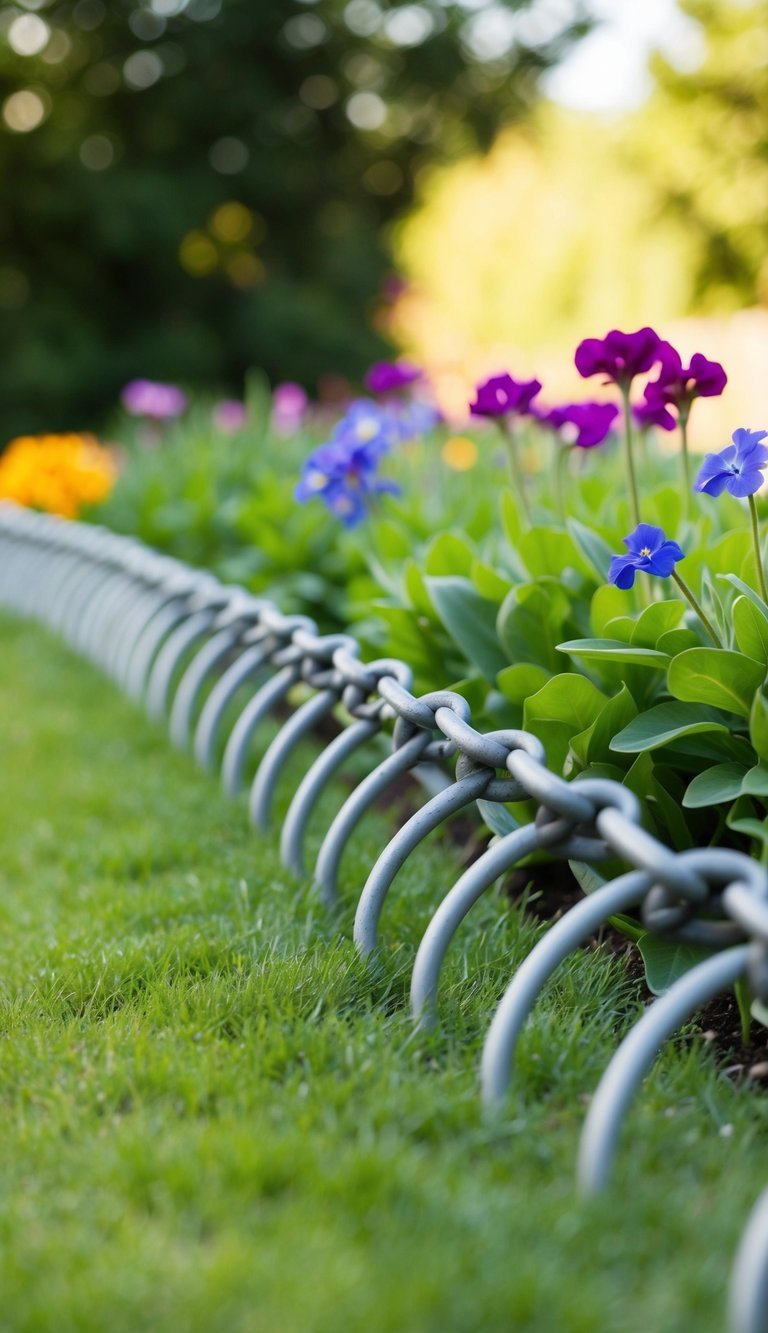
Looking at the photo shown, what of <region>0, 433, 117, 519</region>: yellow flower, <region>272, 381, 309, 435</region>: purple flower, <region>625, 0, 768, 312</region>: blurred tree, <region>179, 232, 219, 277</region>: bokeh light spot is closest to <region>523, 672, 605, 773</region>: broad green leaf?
<region>272, 381, 309, 435</region>: purple flower

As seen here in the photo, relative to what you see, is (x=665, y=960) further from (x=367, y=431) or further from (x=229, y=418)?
(x=229, y=418)

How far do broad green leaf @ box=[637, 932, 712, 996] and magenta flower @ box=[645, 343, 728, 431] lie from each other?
1050mm

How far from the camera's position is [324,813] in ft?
12.1

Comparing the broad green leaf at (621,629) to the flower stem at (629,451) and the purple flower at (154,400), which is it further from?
the purple flower at (154,400)

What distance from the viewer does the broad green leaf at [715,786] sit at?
2182 mm

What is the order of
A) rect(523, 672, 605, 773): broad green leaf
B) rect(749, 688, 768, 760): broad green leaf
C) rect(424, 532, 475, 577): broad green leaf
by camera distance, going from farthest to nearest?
rect(424, 532, 475, 577): broad green leaf → rect(523, 672, 605, 773): broad green leaf → rect(749, 688, 768, 760): broad green leaf

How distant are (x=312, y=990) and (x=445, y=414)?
13.6 ft

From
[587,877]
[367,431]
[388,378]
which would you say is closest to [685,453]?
[587,877]

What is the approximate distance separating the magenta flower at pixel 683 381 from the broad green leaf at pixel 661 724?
620mm

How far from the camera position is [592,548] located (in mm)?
2990

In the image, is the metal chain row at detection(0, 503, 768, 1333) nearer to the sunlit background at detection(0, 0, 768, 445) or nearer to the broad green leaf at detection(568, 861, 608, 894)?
the broad green leaf at detection(568, 861, 608, 894)

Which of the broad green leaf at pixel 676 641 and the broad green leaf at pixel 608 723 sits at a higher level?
the broad green leaf at pixel 676 641

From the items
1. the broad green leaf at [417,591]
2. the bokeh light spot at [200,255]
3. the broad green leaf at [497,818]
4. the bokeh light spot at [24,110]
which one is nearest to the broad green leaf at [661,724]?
the broad green leaf at [497,818]

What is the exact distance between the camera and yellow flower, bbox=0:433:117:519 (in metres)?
8.00
